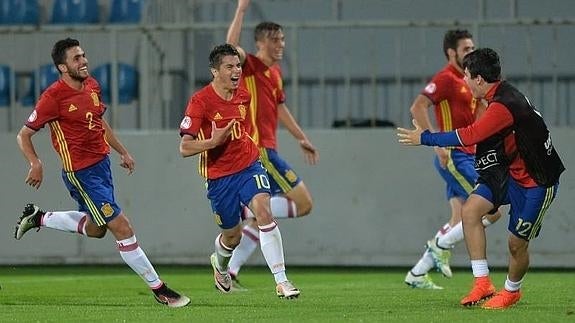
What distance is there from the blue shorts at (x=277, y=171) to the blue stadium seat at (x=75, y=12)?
6.89 m

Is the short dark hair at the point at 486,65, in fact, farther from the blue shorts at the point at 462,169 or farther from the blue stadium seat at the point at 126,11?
the blue stadium seat at the point at 126,11

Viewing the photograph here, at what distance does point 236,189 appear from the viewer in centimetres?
1081

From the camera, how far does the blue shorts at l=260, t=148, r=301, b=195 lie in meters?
12.9

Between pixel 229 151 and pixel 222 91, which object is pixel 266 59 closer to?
pixel 222 91

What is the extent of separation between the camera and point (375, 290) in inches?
478

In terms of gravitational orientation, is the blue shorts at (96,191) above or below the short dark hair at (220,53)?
below

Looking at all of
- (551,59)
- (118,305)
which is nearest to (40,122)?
(118,305)

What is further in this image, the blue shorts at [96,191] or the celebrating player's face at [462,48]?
the celebrating player's face at [462,48]

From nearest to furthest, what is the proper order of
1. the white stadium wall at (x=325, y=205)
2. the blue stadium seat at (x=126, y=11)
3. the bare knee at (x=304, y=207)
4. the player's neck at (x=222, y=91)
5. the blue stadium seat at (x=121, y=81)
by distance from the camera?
the player's neck at (x=222, y=91)
the bare knee at (x=304, y=207)
the white stadium wall at (x=325, y=205)
the blue stadium seat at (x=121, y=81)
the blue stadium seat at (x=126, y=11)

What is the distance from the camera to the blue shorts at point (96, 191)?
10.7 metres

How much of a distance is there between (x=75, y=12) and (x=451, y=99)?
8.00 m

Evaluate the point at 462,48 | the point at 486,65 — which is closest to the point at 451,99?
the point at 462,48

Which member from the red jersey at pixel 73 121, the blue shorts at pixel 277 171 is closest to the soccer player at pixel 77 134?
the red jersey at pixel 73 121

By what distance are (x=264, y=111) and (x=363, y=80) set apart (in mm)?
4359
